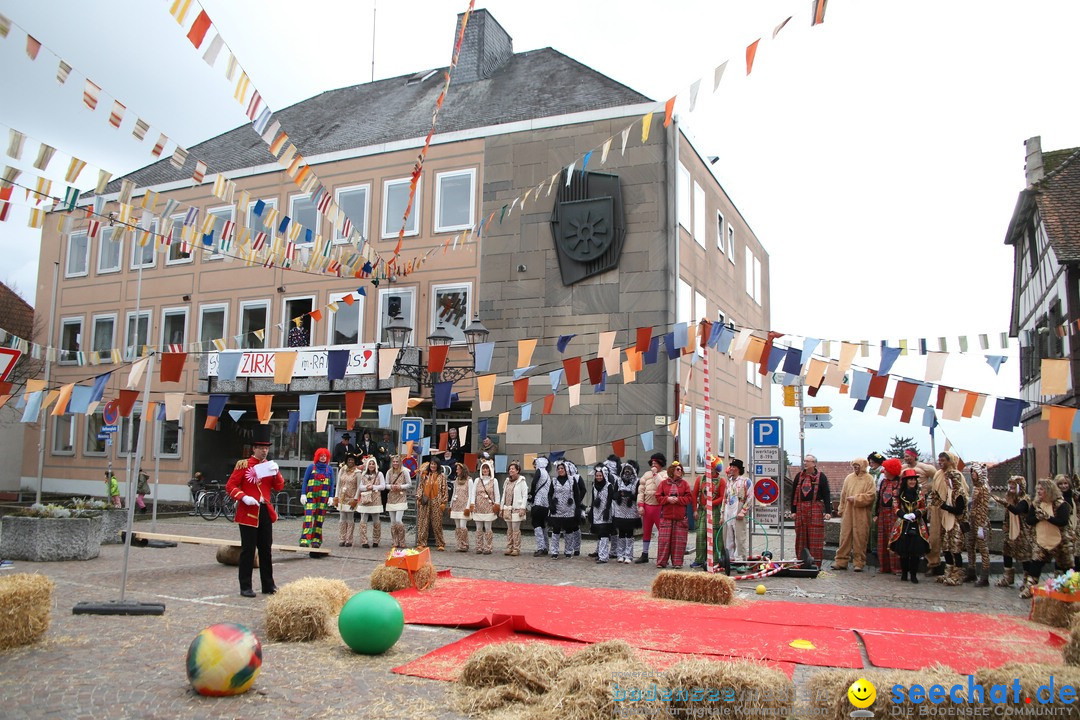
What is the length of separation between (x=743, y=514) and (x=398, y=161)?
15971 mm

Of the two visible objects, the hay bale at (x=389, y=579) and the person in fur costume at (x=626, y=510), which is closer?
the hay bale at (x=389, y=579)

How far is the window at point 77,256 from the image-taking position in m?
31.5

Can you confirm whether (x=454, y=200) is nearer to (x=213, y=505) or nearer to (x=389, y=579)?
(x=213, y=505)

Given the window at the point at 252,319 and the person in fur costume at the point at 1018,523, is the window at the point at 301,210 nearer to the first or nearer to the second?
the window at the point at 252,319

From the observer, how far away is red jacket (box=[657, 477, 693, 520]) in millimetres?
14297

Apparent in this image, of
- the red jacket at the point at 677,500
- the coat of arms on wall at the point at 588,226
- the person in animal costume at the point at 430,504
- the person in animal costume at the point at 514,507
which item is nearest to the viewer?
the red jacket at the point at 677,500

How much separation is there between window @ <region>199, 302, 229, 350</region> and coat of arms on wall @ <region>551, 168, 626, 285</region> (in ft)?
39.4

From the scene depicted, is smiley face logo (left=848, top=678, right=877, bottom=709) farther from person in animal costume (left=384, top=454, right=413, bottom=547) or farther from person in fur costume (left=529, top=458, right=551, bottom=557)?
person in animal costume (left=384, top=454, right=413, bottom=547)

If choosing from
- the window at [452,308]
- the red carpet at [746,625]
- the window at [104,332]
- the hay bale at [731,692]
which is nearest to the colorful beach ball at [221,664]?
the red carpet at [746,625]

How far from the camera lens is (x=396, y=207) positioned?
2556cm

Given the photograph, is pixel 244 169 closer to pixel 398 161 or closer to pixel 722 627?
pixel 398 161

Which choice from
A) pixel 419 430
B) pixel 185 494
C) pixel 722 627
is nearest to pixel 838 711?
pixel 722 627

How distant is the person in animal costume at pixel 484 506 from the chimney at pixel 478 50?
16.3 m

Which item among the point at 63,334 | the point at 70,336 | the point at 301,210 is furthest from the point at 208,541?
the point at 63,334
